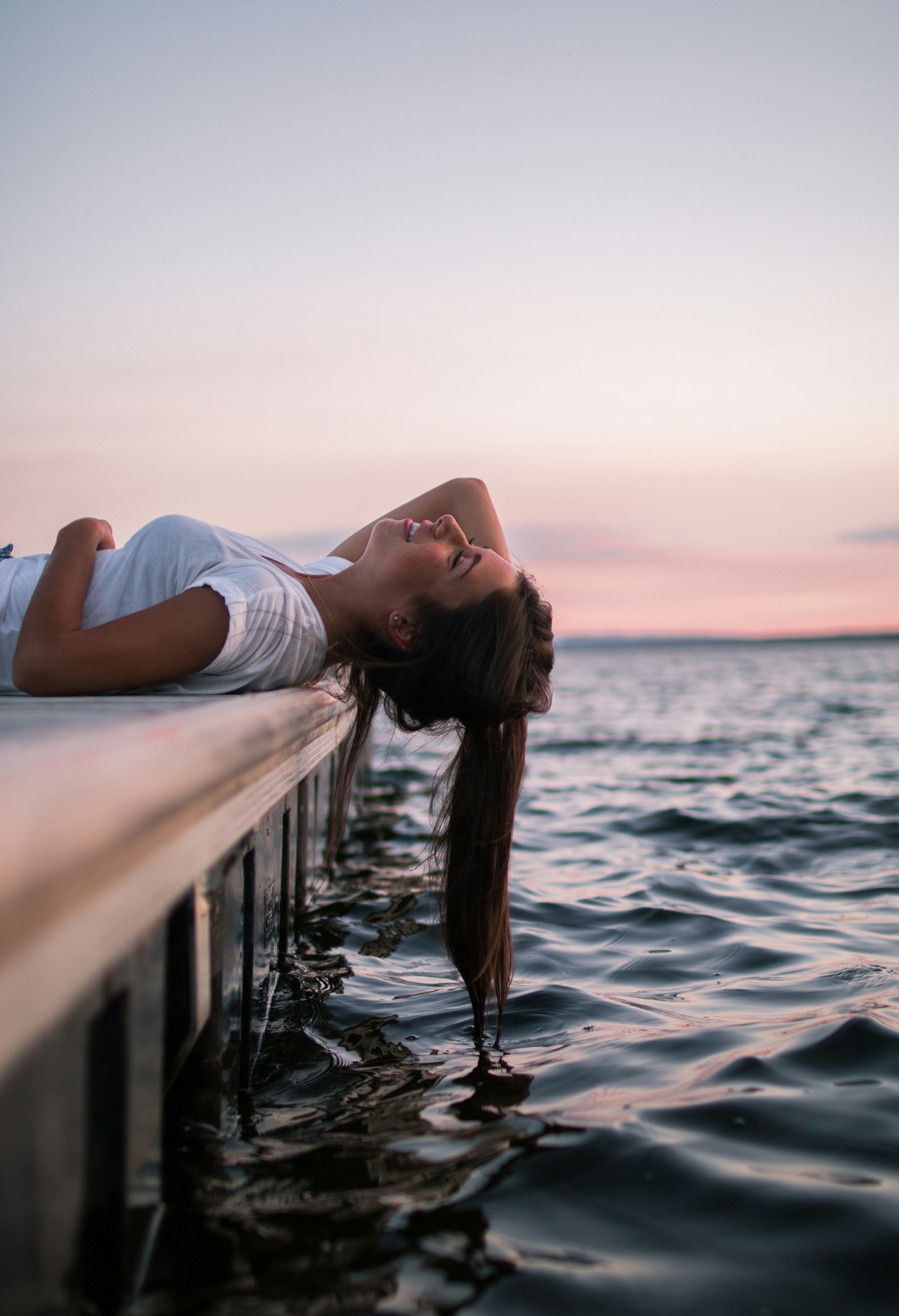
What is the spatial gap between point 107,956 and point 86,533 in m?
2.06

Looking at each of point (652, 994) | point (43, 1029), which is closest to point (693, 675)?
point (652, 994)

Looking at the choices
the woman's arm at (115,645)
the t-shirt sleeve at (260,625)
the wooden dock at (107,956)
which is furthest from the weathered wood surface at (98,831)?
the t-shirt sleeve at (260,625)

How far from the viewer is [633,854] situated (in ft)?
16.5

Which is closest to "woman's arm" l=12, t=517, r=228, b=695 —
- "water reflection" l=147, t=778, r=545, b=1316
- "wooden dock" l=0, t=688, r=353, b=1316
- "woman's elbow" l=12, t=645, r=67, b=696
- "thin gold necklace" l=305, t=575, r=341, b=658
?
"woman's elbow" l=12, t=645, r=67, b=696

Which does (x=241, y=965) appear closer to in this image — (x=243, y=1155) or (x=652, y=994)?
(x=243, y=1155)

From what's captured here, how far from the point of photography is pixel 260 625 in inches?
93.3

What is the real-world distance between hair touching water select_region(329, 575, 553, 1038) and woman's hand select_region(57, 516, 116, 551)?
0.74m

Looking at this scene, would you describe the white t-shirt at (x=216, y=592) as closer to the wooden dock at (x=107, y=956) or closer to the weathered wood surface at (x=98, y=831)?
the wooden dock at (x=107, y=956)

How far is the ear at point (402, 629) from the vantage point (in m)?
2.82

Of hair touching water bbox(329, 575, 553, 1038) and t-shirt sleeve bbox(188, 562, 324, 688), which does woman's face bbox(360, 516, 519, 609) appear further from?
t-shirt sleeve bbox(188, 562, 324, 688)

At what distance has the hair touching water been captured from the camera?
2.63m

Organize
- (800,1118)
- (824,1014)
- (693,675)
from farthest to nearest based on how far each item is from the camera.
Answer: (693,675) < (824,1014) < (800,1118)

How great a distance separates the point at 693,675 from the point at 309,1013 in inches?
1407

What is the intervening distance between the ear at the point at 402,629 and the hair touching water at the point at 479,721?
0.09 feet
